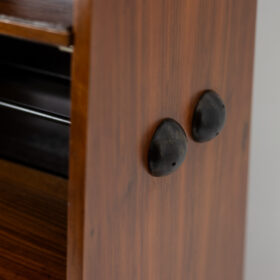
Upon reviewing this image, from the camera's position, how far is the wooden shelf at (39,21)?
2.34 feet

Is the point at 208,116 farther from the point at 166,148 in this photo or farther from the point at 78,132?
the point at 78,132

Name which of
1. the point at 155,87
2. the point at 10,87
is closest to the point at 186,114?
the point at 155,87

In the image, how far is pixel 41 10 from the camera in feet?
2.56

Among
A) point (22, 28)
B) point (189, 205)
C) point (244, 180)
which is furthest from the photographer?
point (244, 180)

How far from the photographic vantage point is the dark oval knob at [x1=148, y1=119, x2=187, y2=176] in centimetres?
85

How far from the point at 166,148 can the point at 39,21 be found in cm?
23

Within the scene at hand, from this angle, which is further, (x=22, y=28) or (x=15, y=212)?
(x=15, y=212)

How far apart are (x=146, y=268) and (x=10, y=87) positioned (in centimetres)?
51

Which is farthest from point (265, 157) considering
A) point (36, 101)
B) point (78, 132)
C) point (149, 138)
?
point (78, 132)

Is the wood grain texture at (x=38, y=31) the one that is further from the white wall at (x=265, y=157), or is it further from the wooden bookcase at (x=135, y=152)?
→ the white wall at (x=265, y=157)

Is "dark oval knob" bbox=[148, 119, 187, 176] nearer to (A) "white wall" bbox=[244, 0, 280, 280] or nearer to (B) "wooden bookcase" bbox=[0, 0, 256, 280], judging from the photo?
(B) "wooden bookcase" bbox=[0, 0, 256, 280]

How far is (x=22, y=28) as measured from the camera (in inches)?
28.6

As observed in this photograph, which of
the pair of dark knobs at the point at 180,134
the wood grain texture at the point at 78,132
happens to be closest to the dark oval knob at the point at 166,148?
the pair of dark knobs at the point at 180,134

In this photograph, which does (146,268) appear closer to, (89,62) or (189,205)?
(189,205)
